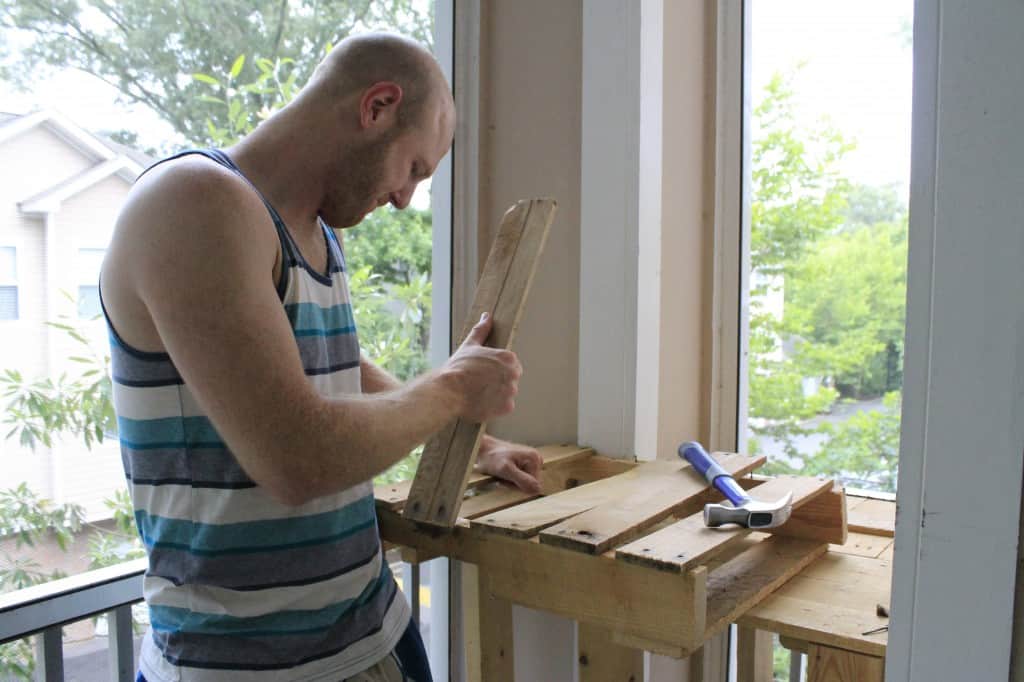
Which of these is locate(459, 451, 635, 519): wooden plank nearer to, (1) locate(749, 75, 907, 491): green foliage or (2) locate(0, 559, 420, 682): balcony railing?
(1) locate(749, 75, 907, 491): green foliage

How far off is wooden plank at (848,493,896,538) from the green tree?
58.5 inches

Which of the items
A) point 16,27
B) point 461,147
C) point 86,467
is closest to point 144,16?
point 16,27

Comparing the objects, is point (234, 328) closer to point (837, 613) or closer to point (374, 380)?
point (374, 380)

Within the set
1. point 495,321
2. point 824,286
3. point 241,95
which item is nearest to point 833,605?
point 495,321

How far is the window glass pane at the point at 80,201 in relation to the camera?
4.15ft

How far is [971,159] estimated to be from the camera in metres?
0.73

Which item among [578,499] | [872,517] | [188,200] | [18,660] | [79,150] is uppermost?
[79,150]

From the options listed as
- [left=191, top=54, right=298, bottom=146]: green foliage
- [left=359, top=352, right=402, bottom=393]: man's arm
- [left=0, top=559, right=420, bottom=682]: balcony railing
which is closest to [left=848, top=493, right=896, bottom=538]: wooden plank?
[left=359, top=352, right=402, bottom=393]: man's arm

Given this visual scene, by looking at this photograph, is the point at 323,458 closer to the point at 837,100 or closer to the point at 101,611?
the point at 101,611

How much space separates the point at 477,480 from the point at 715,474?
1.38 feet

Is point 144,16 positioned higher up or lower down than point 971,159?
higher up

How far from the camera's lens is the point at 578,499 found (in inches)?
48.3

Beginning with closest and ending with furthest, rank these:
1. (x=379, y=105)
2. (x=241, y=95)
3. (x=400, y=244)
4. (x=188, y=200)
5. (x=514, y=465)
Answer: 1. (x=188, y=200)
2. (x=379, y=105)
3. (x=514, y=465)
4. (x=241, y=95)
5. (x=400, y=244)

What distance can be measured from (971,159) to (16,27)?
1367 mm
